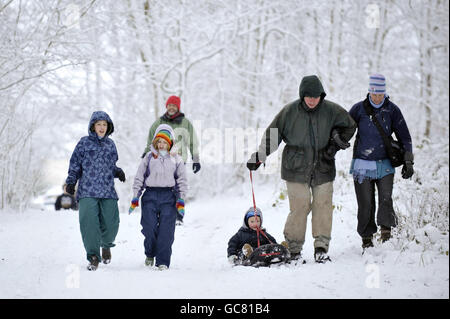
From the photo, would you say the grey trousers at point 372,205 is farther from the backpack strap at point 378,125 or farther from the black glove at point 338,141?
the black glove at point 338,141

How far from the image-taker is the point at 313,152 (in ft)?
16.5

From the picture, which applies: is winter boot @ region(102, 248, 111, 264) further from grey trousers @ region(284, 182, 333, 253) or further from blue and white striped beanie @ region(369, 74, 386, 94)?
blue and white striped beanie @ region(369, 74, 386, 94)

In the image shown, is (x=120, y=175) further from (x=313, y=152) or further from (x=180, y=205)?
(x=313, y=152)

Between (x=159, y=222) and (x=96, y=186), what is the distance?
2.51 ft

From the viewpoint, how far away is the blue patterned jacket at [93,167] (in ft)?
16.9

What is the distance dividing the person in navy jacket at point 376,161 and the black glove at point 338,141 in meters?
0.35

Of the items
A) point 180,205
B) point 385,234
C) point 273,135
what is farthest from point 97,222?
Result: point 385,234

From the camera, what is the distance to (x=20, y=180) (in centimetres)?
957

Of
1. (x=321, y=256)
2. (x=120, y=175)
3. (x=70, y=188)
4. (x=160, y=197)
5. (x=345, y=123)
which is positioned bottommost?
(x=321, y=256)

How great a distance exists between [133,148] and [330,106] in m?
10.4

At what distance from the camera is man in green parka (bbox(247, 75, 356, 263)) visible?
5000 millimetres

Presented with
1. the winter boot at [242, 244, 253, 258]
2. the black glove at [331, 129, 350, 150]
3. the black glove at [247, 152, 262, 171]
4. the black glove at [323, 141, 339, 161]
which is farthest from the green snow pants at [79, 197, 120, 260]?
the black glove at [331, 129, 350, 150]
